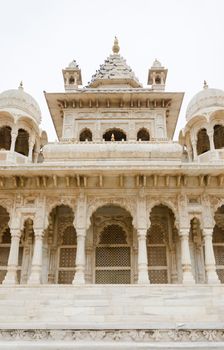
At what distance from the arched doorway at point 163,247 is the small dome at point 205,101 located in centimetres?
445

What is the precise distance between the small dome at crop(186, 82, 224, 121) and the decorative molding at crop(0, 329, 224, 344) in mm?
9203

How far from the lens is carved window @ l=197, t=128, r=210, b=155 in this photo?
16062 mm

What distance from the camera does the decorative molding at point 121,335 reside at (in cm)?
814

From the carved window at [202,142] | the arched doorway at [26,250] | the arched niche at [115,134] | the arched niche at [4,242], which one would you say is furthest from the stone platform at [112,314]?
the arched niche at [115,134]

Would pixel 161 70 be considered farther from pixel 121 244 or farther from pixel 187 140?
pixel 121 244

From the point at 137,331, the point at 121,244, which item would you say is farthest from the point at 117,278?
the point at 137,331

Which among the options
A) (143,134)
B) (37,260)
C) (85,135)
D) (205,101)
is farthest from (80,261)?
(205,101)

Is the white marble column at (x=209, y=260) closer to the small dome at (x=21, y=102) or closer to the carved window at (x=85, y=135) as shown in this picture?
the carved window at (x=85, y=135)

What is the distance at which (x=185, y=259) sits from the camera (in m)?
11.5

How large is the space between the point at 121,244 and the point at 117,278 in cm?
117

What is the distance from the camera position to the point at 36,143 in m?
16.0

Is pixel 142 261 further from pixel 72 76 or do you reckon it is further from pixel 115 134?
pixel 72 76

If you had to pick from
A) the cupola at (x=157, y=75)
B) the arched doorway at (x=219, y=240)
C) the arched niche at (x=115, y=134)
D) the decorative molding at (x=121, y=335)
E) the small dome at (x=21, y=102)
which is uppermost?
the cupola at (x=157, y=75)

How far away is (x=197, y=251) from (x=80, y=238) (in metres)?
4.08
